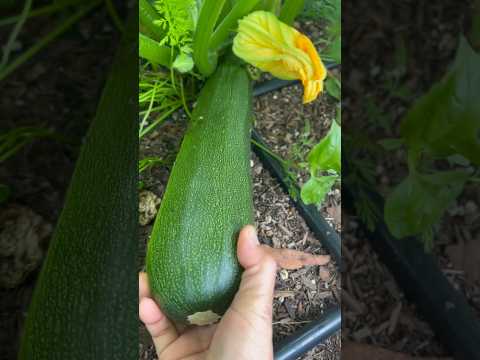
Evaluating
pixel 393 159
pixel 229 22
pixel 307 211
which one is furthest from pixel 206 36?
pixel 393 159

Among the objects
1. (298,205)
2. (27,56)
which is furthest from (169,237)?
(27,56)

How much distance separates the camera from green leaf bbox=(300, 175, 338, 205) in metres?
0.88

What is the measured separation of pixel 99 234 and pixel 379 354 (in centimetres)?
30


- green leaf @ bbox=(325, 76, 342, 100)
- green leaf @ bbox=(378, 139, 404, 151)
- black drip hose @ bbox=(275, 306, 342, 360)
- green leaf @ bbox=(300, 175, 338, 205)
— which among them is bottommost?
black drip hose @ bbox=(275, 306, 342, 360)

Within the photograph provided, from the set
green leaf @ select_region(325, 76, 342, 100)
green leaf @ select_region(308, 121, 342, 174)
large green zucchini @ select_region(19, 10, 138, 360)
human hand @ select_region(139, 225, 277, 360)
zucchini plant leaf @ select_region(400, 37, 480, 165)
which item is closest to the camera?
zucchini plant leaf @ select_region(400, 37, 480, 165)

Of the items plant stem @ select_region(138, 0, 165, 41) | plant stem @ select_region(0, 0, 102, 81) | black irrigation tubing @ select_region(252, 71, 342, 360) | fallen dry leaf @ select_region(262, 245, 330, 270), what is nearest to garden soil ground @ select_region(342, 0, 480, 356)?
plant stem @ select_region(0, 0, 102, 81)

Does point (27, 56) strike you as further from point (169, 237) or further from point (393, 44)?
point (169, 237)

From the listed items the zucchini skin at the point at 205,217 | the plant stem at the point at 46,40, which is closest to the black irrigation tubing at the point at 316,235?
the zucchini skin at the point at 205,217

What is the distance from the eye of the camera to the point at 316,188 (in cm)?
89

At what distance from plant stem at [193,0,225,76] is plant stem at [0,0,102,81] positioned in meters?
0.46

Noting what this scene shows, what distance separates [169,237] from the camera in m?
0.73

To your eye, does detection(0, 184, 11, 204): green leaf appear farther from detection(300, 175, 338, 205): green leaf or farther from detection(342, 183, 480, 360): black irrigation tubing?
detection(300, 175, 338, 205): green leaf

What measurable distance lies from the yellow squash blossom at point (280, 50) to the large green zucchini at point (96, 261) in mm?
305

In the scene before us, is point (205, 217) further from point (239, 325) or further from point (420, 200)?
point (420, 200)
